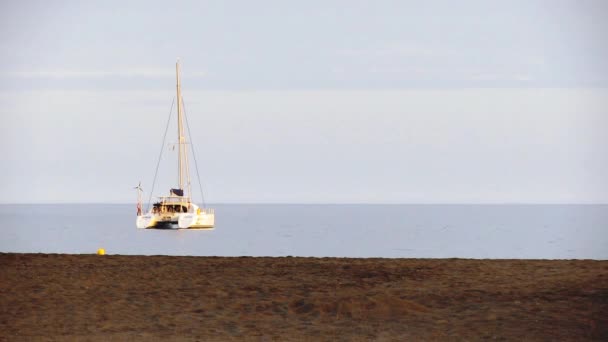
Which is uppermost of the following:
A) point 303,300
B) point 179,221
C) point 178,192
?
point 178,192

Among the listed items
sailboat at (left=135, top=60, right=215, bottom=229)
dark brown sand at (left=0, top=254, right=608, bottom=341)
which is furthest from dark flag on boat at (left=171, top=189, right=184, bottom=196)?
dark brown sand at (left=0, top=254, right=608, bottom=341)

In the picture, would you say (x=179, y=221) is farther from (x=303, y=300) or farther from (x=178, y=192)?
(x=303, y=300)

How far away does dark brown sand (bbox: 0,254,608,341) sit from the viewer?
1622 cm

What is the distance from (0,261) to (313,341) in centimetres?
1245

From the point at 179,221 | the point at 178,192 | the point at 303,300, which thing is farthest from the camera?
the point at 179,221

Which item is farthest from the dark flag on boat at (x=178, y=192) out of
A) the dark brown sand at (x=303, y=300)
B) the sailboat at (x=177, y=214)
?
the dark brown sand at (x=303, y=300)

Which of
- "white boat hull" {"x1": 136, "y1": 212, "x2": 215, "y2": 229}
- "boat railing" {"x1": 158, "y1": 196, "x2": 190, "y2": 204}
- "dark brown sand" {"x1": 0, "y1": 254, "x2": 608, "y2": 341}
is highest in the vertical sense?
"boat railing" {"x1": 158, "y1": 196, "x2": 190, "y2": 204}

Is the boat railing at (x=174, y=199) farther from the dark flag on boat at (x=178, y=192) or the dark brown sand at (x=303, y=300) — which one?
the dark brown sand at (x=303, y=300)

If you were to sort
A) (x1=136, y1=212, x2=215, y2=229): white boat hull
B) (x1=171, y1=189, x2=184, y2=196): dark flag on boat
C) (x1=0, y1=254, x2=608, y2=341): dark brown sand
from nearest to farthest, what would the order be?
(x1=0, y1=254, x2=608, y2=341): dark brown sand
(x1=171, y1=189, x2=184, y2=196): dark flag on boat
(x1=136, y1=212, x2=215, y2=229): white boat hull

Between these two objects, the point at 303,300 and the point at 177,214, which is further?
the point at 177,214

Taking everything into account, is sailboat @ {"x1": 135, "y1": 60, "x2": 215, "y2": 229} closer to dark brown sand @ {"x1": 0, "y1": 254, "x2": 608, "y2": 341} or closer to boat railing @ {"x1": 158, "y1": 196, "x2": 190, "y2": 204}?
boat railing @ {"x1": 158, "y1": 196, "x2": 190, "y2": 204}

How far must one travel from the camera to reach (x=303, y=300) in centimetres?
1862

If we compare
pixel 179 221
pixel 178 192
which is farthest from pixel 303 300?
pixel 179 221

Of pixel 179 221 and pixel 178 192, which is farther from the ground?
pixel 178 192
